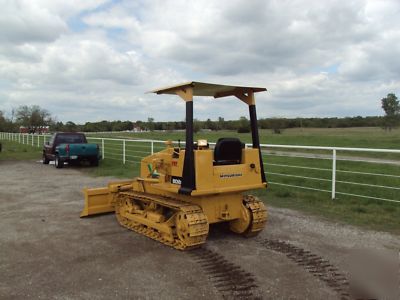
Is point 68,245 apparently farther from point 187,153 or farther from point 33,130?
point 33,130

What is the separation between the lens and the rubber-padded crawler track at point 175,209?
19.1 ft

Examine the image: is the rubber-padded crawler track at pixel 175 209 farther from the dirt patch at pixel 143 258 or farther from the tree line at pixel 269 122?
the tree line at pixel 269 122

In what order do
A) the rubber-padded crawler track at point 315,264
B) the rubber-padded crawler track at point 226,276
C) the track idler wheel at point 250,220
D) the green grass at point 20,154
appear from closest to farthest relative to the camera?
1. the rubber-padded crawler track at point 226,276
2. the rubber-padded crawler track at point 315,264
3. the track idler wheel at point 250,220
4. the green grass at point 20,154

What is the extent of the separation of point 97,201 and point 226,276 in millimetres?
4059

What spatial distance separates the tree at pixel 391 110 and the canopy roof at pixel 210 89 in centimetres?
5133

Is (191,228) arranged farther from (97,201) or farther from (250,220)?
(97,201)

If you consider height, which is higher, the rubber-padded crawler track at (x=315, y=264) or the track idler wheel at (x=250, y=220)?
the track idler wheel at (x=250, y=220)

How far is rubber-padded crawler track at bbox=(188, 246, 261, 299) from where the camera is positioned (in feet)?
14.8

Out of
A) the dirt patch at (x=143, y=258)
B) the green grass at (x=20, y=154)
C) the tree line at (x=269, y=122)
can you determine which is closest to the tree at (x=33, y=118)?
the tree line at (x=269, y=122)

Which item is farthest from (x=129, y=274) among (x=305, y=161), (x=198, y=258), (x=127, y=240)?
(x=305, y=161)

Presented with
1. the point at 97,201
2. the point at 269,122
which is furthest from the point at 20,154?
the point at 269,122

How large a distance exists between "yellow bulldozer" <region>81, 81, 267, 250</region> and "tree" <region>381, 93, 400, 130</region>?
51.3 metres

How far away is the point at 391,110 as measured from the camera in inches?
2092

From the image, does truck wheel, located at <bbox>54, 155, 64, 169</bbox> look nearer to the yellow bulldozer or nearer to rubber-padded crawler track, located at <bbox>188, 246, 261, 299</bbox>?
the yellow bulldozer
